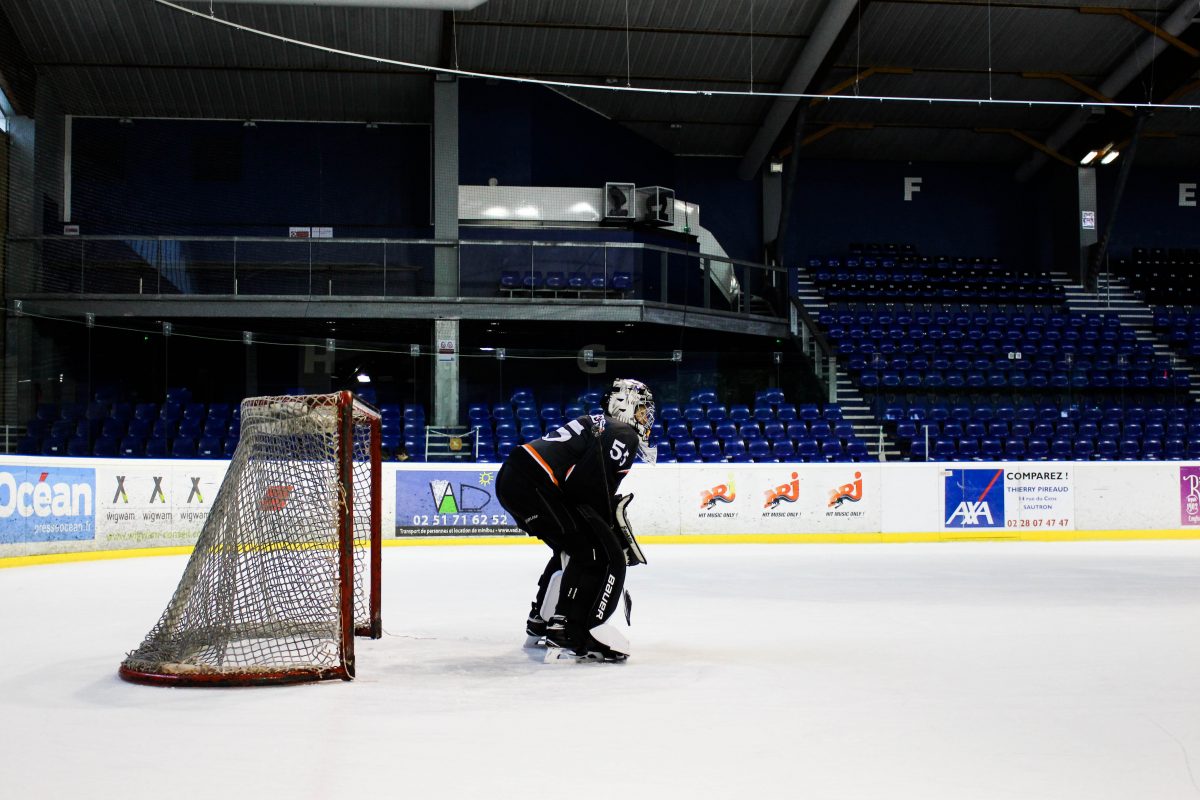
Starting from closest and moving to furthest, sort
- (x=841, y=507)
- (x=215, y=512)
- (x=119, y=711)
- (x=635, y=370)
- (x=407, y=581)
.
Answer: (x=119, y=711)
(x=215, y=512)
(x=407, y=581)
(x=841, y=507)
(x=635, y=370)

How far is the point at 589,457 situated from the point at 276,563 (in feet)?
5.62

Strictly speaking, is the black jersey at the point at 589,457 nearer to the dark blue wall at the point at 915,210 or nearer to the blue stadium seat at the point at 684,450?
the blue stadium seat at the point at 684,450

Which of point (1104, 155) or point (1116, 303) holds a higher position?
point (1104, 155)

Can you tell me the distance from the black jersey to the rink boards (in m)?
9.83

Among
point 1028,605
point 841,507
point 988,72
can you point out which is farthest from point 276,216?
point 1028,605

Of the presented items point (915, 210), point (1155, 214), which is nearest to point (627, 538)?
point (915, 210)

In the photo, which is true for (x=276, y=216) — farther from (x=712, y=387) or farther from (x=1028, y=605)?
(x=1028, y=605)

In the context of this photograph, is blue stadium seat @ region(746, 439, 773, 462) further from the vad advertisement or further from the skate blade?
the skate blade

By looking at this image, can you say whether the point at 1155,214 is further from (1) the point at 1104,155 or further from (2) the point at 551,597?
(2) the point at 551,597

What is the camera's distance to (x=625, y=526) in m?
6.28

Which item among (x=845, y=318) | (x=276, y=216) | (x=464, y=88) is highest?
(x=464, y=88)

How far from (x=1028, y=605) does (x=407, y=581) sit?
17.3 ft

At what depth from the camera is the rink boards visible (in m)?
16.2

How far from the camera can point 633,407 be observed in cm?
629
